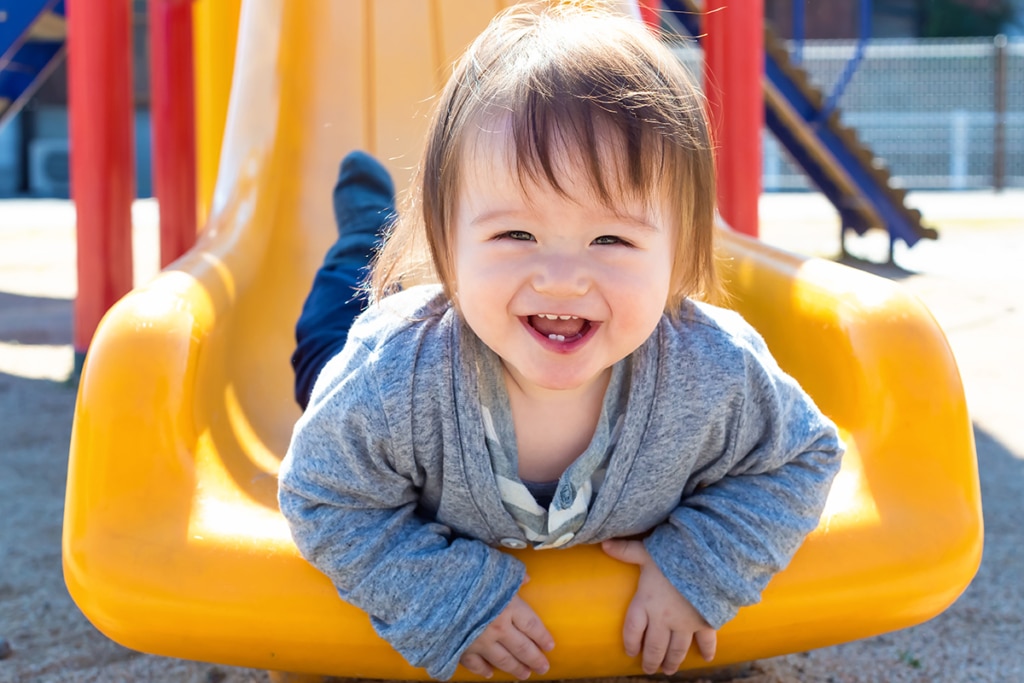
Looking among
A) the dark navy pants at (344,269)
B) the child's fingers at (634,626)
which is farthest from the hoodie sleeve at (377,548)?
the dark navy pants at (344,269)

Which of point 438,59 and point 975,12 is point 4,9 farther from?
point 975,12

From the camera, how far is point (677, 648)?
1.05 metres

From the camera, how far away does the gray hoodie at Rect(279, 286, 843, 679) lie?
101 centimetres

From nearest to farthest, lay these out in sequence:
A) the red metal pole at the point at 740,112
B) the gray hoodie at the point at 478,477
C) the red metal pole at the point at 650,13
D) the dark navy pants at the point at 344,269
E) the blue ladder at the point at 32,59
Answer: the gray hoodie at the point at 478,477 < the dark navy pants at the point at 344,269 < the red metal pole at the point at 650,13 < the red metal pole at the point at 740,112 < the blue ladder at the point at 32,59

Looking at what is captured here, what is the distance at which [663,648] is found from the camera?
1.04 metres

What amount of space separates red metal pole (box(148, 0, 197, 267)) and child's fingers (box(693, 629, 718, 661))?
259 centimetres

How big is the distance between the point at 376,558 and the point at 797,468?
1.43 feet

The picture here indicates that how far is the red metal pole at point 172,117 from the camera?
3.30 meters

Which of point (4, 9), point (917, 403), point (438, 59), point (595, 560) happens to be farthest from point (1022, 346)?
point (4, 9)

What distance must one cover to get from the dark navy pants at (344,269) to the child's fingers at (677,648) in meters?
0.61

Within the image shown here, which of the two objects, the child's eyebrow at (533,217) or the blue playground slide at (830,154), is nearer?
the child's eyebrow at (533,217)

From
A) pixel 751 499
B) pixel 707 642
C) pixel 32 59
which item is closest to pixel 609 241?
pixel 751 499

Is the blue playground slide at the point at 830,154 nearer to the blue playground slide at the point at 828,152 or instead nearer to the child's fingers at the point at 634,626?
the blue playground slide at the point at 828,152

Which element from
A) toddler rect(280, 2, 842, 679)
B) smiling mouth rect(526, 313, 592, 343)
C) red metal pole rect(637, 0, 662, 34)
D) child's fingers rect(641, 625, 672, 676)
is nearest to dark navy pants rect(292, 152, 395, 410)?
toddler rect(280, 2, 842, 679)
